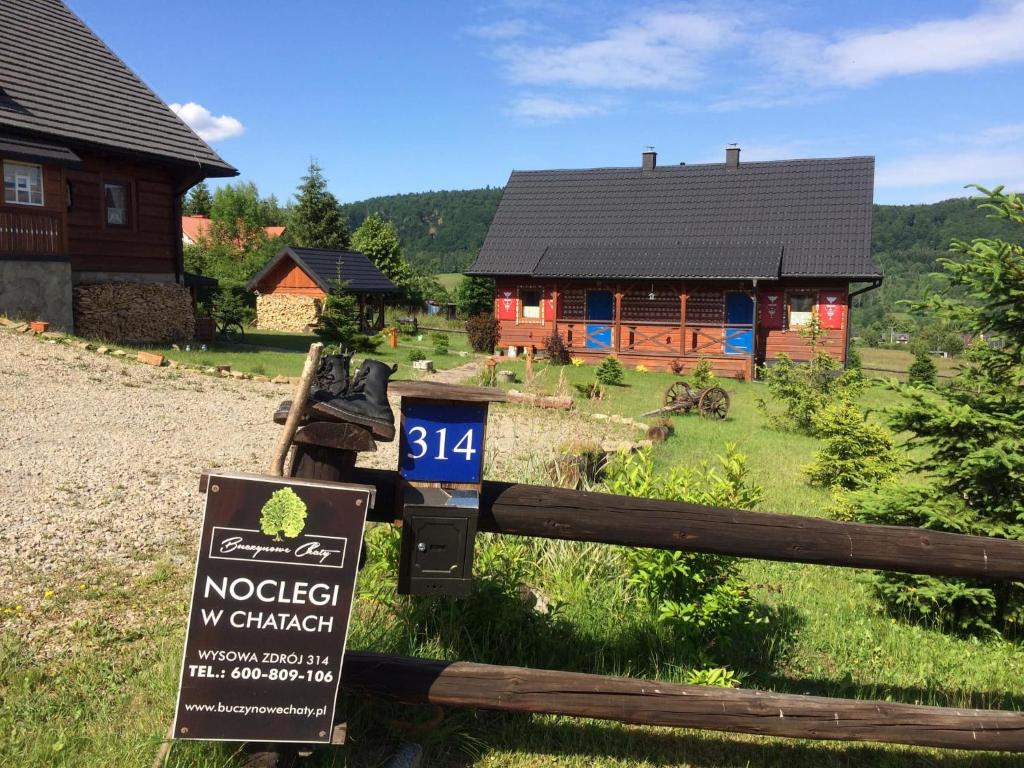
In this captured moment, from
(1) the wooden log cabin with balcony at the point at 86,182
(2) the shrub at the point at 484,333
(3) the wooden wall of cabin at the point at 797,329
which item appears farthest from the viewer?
(2) the shrub at the point at 484,333

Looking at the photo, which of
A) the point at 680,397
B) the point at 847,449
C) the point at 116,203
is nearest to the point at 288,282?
the point at 116,203

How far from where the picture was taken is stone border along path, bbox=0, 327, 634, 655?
459 centimetres

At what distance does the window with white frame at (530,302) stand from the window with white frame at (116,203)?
13023 millimetres

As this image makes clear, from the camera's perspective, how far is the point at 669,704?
9.62 ft

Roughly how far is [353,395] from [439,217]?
135 meters

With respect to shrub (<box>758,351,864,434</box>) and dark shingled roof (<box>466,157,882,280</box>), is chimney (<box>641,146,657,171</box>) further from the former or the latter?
shrub (<box>758,351,864,434</box>)

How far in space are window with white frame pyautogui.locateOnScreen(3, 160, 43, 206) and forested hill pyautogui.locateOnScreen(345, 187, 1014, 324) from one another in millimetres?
42401

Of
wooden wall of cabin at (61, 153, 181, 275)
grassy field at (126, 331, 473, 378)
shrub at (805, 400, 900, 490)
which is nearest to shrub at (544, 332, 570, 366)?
grassy field at (126, 331, 473, 378)

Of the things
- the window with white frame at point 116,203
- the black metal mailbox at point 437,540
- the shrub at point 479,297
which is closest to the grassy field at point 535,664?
the black metal mailbox at point 437,540

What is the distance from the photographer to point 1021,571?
319cm

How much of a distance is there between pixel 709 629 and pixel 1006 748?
55.2 inches

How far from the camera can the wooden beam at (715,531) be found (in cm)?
300

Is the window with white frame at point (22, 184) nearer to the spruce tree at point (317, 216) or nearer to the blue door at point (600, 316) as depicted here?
the blue door at point (600, 316)

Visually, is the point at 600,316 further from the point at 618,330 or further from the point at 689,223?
the point at 689,223
